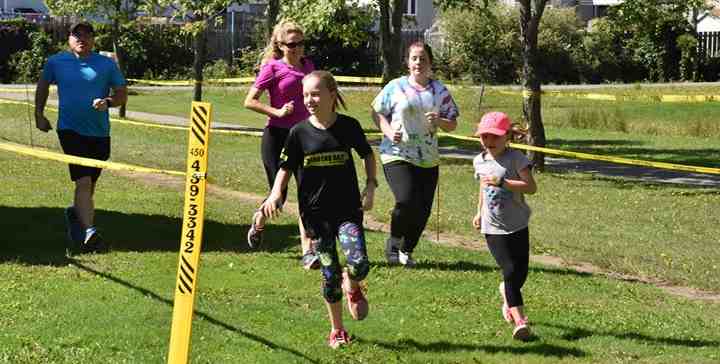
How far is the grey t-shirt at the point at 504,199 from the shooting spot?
7504mm

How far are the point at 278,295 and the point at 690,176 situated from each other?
1174 cm

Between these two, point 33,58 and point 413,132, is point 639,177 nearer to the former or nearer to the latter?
point 413,132

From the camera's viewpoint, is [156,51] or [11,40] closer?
[11,40]

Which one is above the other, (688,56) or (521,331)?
(688,56)

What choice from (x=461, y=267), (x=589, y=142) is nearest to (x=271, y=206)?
(x=461, y=267)

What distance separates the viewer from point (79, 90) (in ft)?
32.1

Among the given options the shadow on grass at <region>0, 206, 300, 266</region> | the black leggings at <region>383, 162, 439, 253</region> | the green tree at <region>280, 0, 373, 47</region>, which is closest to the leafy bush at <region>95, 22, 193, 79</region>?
the green tree at <region>280, 0, 373, 47</region>

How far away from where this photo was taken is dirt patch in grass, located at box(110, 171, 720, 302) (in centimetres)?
953

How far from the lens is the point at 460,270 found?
9.55 metres

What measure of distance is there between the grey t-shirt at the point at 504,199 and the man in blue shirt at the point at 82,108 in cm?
364

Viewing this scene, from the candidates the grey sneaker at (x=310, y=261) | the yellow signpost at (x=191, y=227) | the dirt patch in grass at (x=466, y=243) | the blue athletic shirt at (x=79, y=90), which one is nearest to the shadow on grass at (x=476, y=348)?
the grey sneaker at (x=310, y=261)

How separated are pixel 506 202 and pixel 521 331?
2.66 ft

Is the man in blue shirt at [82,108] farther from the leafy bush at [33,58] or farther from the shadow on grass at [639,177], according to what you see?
the leafy bush at [33,58]

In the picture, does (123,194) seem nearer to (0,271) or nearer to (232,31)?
(0,271)
